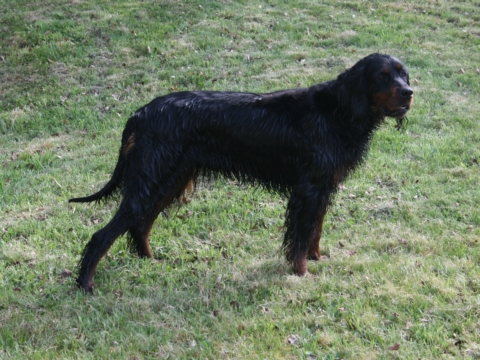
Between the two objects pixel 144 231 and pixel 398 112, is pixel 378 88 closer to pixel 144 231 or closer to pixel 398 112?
pixel 398 112

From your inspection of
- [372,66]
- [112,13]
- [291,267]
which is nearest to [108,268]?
[291,267]

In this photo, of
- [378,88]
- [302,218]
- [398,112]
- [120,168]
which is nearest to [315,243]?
[302,218]

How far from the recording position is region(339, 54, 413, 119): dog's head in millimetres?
3932

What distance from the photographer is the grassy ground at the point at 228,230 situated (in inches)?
136

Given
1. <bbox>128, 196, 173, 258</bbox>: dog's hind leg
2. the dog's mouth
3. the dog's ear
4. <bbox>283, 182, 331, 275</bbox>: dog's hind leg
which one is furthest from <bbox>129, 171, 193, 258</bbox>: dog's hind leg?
the dog's mouth

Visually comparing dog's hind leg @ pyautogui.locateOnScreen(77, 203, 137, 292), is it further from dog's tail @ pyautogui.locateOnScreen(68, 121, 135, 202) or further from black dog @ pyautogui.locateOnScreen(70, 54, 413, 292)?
dog's tail @ pyautogui.locateOnScreen(68, 121, 135, 202)

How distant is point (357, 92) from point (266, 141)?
31.4 inches

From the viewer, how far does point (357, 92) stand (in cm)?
400

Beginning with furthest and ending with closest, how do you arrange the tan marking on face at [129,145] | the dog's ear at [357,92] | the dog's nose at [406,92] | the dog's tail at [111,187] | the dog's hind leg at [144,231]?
the dog's hind leg at [144,231]
the dog's tail at [111,187]
the tan marking on face at [129,145]
the dog's ear at [357,92]
the dog's nose at [406,92]

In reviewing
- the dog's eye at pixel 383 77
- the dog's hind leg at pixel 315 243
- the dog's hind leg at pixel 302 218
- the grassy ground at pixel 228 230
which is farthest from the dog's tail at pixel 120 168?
the dog's eye at pixel 383 77

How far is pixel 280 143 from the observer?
4176 millimetres

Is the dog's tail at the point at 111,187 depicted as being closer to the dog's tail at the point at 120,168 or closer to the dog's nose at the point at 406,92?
the dog's tail at the point at 120,168

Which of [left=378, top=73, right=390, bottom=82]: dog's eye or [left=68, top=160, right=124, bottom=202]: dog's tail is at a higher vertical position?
[left=378, top=73, right=390, bottom=82]: dog's eye

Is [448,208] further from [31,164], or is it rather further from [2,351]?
[31,164]
